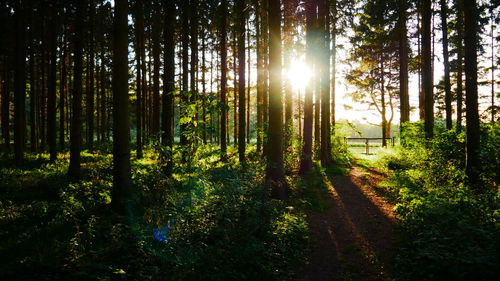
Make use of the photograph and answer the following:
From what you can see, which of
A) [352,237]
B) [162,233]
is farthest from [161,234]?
[352,237]

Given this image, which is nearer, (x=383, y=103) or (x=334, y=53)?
(x=334, y=53)

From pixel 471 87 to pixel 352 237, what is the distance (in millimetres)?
6536

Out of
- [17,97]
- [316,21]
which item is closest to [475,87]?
[316,21]

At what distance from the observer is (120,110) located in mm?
8055

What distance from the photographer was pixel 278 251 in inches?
233

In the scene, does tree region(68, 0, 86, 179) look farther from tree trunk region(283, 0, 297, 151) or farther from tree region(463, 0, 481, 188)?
tree region(463, 0, 481, 188)

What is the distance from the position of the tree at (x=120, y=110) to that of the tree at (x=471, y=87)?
10679 millimetres

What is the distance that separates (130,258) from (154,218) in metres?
0.81

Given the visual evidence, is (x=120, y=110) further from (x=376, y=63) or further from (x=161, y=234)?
(x=376, y=63)

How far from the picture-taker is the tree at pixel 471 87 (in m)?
8.94

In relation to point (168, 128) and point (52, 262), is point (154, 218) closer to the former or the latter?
point (52, 262)

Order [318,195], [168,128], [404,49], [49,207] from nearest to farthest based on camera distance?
1. [49,207]
2. [318,195]
3. [168,128]
4. [404,49]

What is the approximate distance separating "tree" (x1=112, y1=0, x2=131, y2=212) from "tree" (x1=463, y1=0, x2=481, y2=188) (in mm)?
10679

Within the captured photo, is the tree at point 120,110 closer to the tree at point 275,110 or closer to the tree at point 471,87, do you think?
the tree at point 275,110
